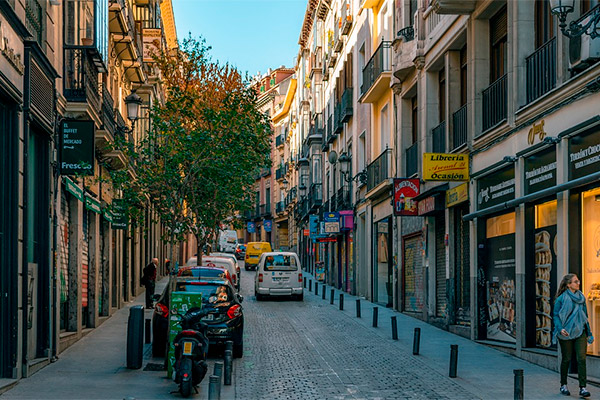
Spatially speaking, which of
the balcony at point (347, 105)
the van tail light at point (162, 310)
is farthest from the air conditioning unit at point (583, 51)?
the balcony at point (347, 105)

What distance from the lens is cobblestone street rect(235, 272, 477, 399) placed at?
487 inches

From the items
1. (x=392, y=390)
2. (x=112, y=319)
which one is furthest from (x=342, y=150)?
(x=392, y=390)

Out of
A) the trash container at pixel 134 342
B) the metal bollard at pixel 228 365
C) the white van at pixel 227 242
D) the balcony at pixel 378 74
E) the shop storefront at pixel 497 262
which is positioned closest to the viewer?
the metal bollard at pixel 228 365

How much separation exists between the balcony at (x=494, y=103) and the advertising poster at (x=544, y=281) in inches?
115

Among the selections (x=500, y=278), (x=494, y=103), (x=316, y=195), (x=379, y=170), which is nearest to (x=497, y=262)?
(x=500, y=278)

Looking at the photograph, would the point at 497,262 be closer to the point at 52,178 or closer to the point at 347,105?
the point at 52,178

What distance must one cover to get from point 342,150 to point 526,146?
26.3 m

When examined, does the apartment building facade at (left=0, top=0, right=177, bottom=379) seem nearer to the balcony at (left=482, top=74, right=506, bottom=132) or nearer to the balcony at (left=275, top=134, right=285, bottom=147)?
the balcony at (left=482, top=74, right=506, bottom=132)

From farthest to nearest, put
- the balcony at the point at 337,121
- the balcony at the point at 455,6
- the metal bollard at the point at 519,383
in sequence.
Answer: the balcony at the point at 337,121 < the balcony at the point at 455,6 < the metal bollard at the point at 519,383

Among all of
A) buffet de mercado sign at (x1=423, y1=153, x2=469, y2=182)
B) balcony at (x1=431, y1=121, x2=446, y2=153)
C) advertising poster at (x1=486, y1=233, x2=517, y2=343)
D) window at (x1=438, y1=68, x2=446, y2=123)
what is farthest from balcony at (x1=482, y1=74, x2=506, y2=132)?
window at (x1=438, y1=68, x2=446, y2=123)

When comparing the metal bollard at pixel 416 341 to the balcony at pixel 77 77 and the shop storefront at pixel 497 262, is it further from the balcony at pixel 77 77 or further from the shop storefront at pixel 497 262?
the balcony at pixel 77 77

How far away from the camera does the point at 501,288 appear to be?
17.9 meters

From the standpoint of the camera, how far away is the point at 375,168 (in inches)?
1255

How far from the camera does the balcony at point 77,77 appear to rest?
59.0 ft
